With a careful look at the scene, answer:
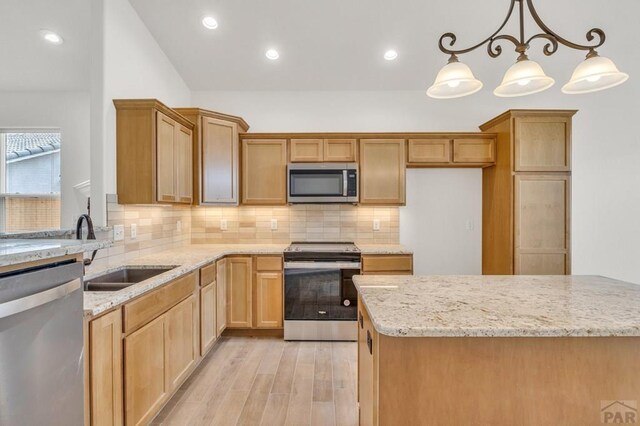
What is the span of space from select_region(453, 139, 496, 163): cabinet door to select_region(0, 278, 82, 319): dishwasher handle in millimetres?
3485

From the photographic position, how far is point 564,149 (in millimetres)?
3152

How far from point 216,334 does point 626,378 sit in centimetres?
278

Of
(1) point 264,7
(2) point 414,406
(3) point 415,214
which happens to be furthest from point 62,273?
(3) point 415,214

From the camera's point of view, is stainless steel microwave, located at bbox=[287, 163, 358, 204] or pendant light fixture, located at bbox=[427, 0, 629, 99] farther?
stainless steel microwave, located at bbox=[287, 163, 358, 204]

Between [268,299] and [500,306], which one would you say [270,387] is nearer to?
[268,299]

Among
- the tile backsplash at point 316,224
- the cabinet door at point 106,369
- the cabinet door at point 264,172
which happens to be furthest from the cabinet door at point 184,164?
the cabinet door at point 106,369

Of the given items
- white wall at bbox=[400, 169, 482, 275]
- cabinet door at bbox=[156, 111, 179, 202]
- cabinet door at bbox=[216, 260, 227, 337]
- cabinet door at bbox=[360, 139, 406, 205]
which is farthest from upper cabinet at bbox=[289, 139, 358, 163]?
cabinet door at bbox=[216, 260, 227, 337]

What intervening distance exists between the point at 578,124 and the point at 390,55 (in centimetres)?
241

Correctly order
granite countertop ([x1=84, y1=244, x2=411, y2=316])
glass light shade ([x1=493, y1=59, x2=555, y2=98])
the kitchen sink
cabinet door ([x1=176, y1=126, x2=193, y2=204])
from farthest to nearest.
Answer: cabinet door ([x1=176, y1=126, x2=193, y2=204]) < the kitchen sink < glass light shade ([x1=493, y1=59, x2=555, y2=98]) < granite countertop ([x1=84, y1=244, x2=411, y2=316])

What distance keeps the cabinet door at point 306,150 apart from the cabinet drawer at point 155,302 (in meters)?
1.68

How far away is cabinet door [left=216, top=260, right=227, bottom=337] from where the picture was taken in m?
2.99

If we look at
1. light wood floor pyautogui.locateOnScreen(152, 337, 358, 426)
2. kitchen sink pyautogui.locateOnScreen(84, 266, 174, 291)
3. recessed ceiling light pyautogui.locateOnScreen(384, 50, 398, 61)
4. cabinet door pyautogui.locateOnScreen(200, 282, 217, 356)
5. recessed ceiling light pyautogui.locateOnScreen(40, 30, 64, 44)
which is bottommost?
light wood floor pyautogui.locateOnScreen(152, 337, 358, 426)

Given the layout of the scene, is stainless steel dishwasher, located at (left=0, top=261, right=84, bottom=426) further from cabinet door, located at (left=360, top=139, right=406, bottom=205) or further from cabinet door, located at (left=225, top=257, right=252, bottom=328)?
cabinet door, located at (left=360, top=139, right=406, bottom=205)

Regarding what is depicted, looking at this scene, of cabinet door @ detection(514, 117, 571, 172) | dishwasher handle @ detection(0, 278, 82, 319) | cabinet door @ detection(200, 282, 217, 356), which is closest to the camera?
dishwasher handle @ detection(0, 278, 82, 319)
